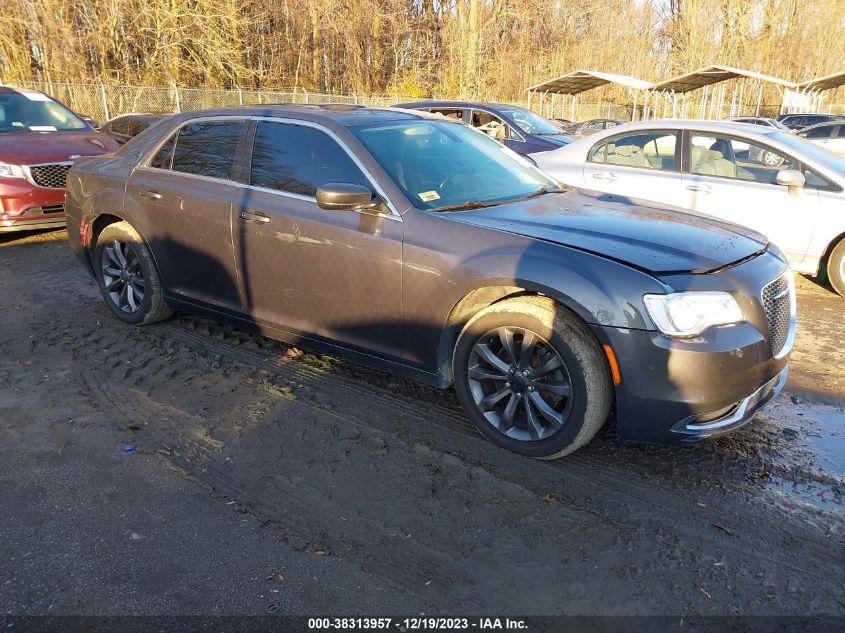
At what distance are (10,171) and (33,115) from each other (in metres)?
1.89

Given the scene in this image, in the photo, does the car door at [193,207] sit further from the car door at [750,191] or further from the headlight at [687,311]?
the car door at [750,191]

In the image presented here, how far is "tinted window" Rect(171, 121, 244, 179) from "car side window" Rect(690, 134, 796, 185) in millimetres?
4876

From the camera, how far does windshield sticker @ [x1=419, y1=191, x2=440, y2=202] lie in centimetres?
377

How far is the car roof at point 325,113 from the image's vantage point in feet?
13.6

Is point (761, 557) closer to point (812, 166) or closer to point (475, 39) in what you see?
point (812, 166)

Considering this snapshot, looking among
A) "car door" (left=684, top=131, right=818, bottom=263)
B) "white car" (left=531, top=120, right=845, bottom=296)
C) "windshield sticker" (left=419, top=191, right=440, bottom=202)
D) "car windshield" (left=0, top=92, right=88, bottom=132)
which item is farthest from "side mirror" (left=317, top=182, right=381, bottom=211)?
"car windshield" (left=0, top=92, right=88, bottom=132)

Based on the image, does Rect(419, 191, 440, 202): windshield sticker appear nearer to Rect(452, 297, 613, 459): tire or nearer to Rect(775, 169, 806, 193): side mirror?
Rect(452, 297, 613, 459): tire

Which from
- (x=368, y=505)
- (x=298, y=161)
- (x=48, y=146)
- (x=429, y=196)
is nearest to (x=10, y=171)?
(x=48, y=146)

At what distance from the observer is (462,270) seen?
3422mm

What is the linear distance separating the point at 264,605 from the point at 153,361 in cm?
269

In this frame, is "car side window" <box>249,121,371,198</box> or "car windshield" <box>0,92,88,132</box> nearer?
"car side window" <box>249,121,371,198</box>

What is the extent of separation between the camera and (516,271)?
325cm

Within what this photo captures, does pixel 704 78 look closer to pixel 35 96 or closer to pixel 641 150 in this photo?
pixel 641 150

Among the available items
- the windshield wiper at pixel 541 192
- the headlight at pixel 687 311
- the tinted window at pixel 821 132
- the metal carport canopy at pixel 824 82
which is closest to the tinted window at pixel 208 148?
the windshield wiper at pixel 541 192
